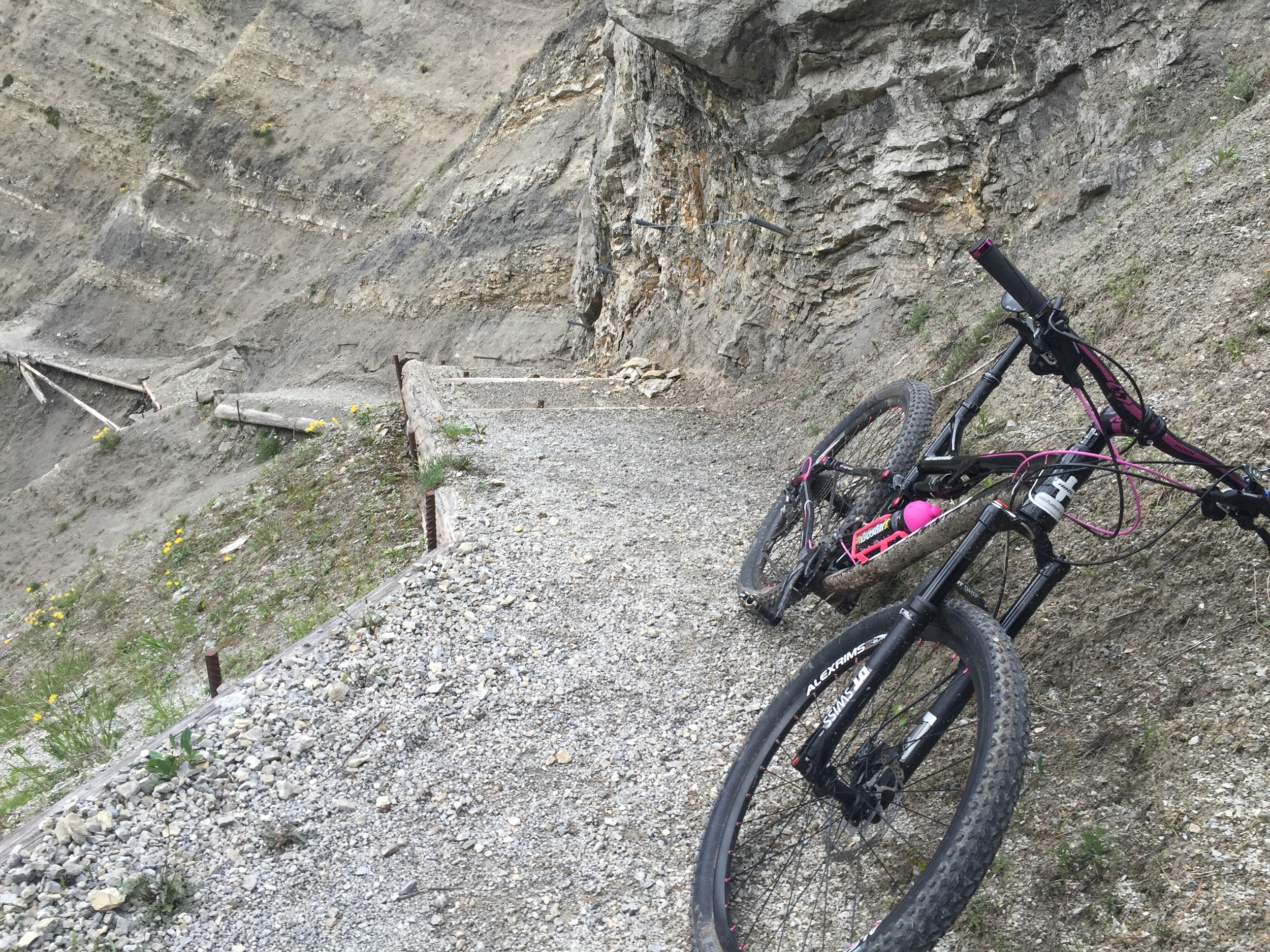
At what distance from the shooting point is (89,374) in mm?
29922

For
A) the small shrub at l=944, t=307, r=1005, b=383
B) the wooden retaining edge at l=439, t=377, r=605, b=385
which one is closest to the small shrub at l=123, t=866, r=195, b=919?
the small shrub at l=944, t=307, r=1005, b=383

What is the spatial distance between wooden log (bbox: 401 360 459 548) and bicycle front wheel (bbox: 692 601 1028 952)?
3503mm

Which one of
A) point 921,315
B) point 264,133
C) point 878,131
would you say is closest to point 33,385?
point 264,133

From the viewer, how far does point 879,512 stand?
14.7 ft

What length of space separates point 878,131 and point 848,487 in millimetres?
6548

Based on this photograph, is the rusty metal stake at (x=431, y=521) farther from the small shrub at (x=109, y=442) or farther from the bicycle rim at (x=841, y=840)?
the small shrub at (x=109, y=442)

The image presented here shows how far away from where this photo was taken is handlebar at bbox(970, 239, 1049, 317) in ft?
9.32

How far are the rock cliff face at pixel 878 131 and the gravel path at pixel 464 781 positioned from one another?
556 cm

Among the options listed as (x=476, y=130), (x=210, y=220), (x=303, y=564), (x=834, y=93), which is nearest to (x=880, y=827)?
(x=303, y=564)

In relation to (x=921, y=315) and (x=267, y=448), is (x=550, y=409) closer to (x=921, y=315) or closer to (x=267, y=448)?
(x=921, y=315)

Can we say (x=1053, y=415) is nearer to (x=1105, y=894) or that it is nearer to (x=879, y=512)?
(x=879, y=512)

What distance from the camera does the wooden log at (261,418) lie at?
59.3 feet

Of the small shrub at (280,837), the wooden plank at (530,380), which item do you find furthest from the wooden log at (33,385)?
the small shrub at (280,837)

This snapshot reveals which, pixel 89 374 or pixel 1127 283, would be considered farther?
pixel 89 374
